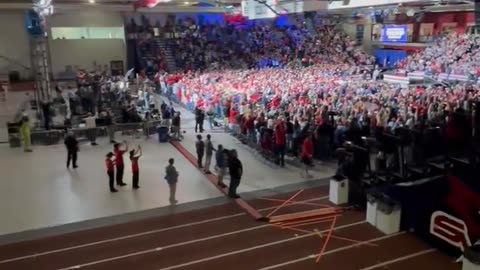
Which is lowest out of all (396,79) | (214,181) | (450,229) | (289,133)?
(214,181)

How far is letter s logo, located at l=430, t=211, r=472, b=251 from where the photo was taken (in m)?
7.00

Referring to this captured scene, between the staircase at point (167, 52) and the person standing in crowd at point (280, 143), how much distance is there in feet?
63.3

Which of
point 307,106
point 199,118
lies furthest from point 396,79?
point 199,118

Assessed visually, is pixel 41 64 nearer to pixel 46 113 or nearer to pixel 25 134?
pixel 46 113

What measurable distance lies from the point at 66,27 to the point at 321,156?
23358mm

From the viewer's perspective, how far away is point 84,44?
99.5ft

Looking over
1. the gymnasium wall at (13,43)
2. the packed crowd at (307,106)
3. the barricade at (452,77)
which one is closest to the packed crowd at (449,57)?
the barricade at (452,77)

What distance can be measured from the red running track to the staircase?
22.7m

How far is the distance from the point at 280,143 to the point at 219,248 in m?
4.97

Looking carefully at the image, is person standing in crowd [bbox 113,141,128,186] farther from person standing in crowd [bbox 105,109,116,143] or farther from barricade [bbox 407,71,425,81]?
barricade [bbox 407,71,425,81]

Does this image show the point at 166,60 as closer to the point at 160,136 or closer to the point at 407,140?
the point at 160,136

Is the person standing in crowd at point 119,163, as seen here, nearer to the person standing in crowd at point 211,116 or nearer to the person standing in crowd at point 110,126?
the person standing in crowd at point 110,126

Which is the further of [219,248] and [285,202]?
[285,202]

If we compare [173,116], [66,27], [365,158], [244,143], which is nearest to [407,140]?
[365,158]
